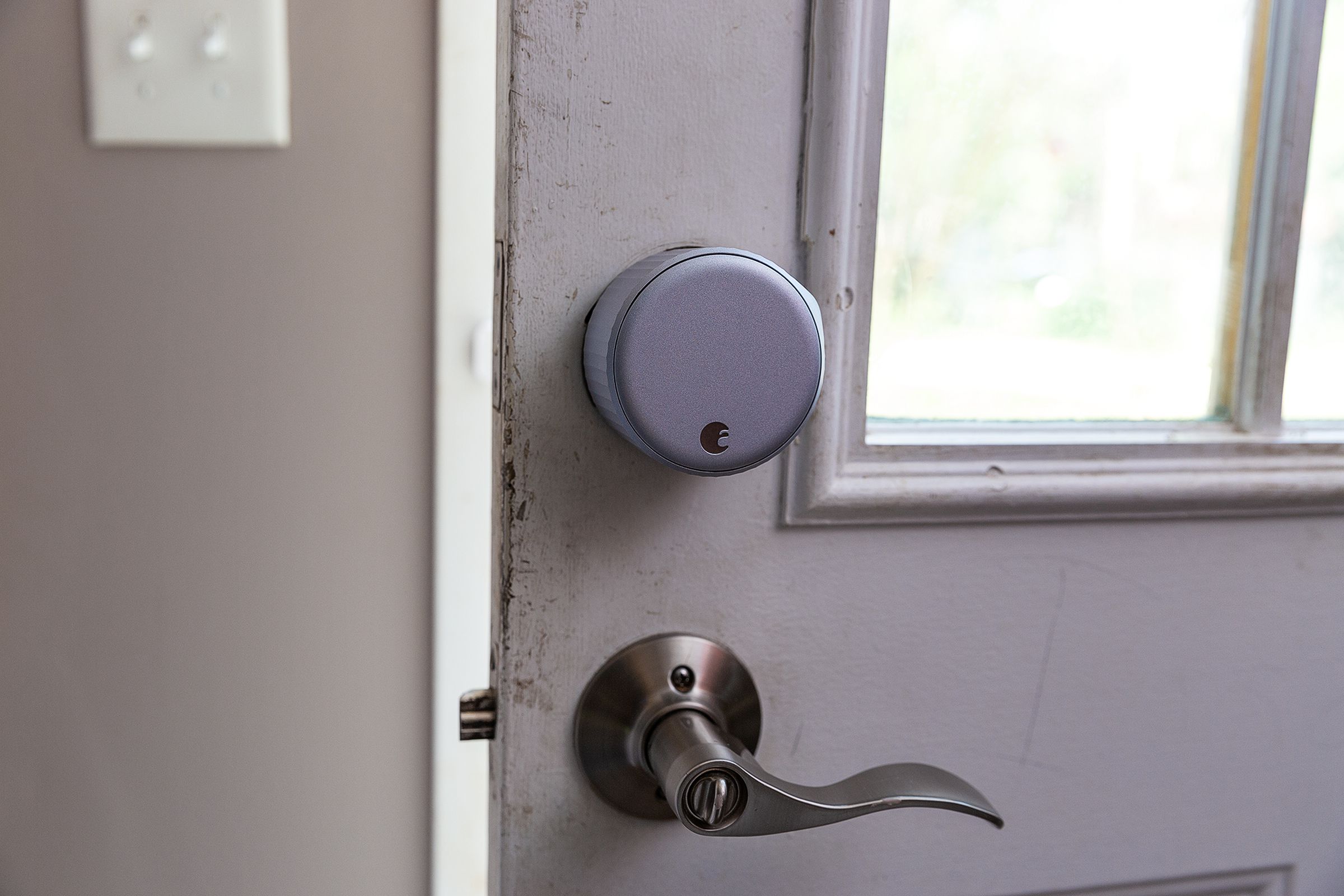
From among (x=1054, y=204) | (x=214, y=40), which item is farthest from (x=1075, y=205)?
(x=214, y=40)

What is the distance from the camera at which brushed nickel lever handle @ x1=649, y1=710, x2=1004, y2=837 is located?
10.1 inches

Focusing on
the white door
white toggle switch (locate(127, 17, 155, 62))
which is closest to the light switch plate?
white toggle switch (locate(127, 17, 155, 62))

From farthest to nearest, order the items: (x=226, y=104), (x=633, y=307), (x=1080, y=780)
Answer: (x=226, y=104), (x=1080, y=780), (x=633, y=307)

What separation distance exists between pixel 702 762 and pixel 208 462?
0.55 metres

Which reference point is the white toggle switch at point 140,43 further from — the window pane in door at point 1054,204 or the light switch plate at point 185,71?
the window pane in door at point 1054,204

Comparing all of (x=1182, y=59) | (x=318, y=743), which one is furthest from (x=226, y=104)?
(x=1182, y=59)

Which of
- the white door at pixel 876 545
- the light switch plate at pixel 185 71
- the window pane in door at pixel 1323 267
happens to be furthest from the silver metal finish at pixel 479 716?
the light switch plate at pixel 185 71

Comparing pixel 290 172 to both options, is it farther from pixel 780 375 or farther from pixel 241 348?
pixel 780 375

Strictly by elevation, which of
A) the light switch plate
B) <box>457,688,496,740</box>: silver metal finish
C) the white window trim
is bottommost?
<box>457,688,496,740</box>: silver metal finish

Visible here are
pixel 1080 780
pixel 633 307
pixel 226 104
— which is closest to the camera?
pixel 633 307

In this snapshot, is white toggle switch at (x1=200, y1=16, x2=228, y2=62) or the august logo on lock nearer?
the august logo on lock

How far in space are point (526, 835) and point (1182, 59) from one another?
374 millimetres

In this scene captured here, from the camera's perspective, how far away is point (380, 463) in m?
0.70

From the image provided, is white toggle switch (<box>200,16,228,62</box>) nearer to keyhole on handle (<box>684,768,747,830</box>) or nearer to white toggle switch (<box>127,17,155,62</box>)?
white toggle switch (<box>127,17,155,62</box>)
